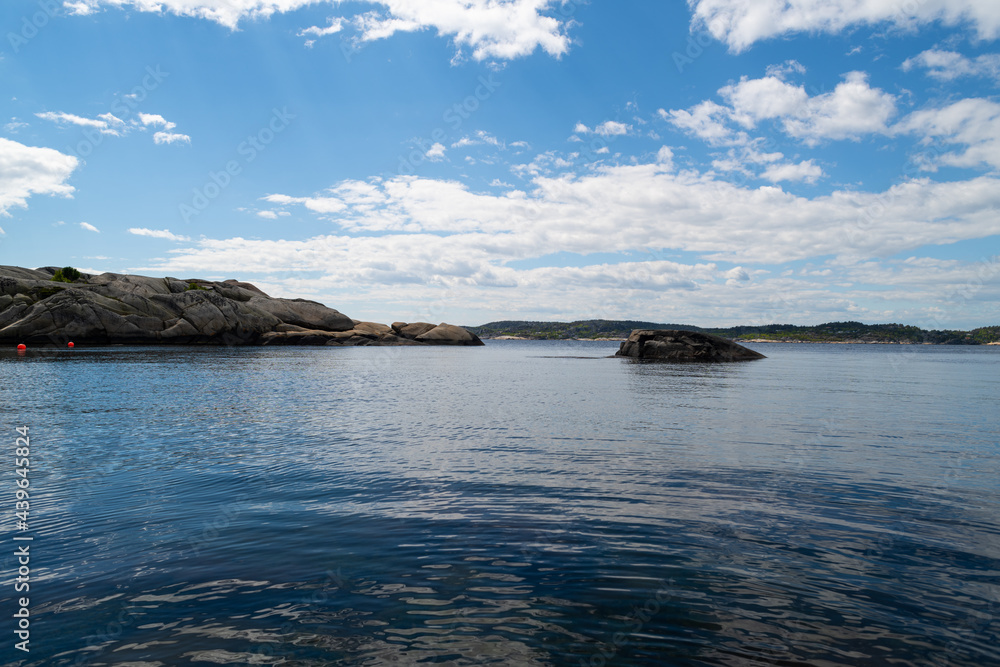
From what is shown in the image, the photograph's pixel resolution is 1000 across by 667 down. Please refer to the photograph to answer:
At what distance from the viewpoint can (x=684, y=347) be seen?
70625 millimetres

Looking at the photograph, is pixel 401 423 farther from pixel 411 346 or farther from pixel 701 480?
pixel 411 346

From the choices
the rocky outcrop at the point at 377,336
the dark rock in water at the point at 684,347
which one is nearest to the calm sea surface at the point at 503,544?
the dark rock in water at the point at 684,347

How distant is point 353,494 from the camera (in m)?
11.2

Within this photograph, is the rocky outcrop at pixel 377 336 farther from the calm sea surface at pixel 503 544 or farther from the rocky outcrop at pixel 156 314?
the calm sea surface at pixel 503 544

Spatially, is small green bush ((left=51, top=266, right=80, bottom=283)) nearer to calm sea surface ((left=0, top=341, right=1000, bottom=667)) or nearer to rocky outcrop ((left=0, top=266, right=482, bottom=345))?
rocky outcrop ((left=0, top=266, right=482, bottom=345))

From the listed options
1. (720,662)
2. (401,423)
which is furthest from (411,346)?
(720,662)

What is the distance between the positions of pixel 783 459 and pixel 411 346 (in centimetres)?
11624

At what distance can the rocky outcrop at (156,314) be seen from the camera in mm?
79750

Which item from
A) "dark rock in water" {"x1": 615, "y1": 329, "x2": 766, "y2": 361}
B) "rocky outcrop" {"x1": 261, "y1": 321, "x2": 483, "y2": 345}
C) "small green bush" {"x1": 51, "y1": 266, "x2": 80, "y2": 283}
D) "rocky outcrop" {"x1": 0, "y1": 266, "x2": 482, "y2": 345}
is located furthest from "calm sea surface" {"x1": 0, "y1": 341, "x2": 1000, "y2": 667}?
"small green bush" {"x1": 51, "y1": 266, "x2": 80, "y2": 283}

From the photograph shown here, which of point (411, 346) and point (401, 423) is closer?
point (401, 423)

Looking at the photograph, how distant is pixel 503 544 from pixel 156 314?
102 metres

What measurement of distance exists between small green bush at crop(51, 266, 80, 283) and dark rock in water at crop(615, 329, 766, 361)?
109m

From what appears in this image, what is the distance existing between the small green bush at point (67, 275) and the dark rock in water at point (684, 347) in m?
109

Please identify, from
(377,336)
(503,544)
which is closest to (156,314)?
(377,336)
